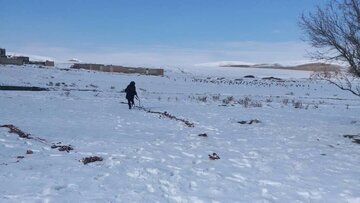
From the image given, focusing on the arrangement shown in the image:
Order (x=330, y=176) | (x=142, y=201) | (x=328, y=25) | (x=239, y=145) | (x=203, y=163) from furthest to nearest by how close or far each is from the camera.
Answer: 1. (x=328, y=25)
2. (x=239, y=145)
3. (x=203, y=163)
4. (x=330, y=176)
5. (x=142, y=201)

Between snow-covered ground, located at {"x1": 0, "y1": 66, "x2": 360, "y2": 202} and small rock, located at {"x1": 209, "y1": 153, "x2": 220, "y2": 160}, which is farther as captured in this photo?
small rock, located at {"x1": 209, "y1": 153, "x2": 220, "y2": 160}

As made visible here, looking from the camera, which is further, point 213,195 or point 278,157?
point 278,157

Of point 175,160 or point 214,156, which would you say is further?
point 214,156

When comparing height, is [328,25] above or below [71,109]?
above

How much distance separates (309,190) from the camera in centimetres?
880

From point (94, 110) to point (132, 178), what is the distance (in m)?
12.9

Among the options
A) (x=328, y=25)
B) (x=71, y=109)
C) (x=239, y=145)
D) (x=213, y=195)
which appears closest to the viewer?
A: (x=213, y=195)

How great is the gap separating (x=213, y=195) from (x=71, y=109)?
1429 cm

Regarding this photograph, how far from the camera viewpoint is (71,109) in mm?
21406

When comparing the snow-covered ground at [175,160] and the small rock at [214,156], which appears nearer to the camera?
the snow-covered ground at [175,160]

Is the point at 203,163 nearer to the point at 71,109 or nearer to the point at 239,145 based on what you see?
the point at 239,145

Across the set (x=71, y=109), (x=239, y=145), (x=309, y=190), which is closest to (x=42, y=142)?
(x=239, y=145)

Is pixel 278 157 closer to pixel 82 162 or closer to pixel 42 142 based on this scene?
pixel 82 162

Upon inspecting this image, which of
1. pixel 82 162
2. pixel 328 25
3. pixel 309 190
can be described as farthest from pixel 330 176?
pixel 328 25
